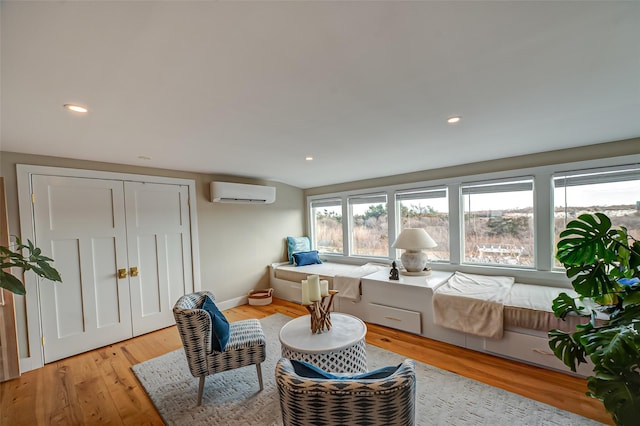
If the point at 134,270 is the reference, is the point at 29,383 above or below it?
below

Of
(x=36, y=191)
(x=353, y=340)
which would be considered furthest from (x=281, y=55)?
(x=36, y=191)

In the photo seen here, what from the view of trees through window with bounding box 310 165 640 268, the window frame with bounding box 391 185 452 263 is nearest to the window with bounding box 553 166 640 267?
the view of trees through window with bounding box 310 165 640 268

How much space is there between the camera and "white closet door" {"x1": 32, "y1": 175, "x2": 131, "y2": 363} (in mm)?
2695

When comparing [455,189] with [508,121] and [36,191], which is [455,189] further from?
[36,191]

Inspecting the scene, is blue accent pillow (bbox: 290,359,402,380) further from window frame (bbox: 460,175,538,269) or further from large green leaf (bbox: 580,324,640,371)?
window frame (bbox: 460,175,538,269)

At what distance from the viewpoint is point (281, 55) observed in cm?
128

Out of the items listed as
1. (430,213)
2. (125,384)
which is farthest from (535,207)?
(125,384)

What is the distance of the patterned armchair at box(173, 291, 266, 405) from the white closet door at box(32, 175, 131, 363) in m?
1.69

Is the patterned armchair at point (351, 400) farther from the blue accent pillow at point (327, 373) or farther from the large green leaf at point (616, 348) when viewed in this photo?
the large green leaf at point (616, 348)

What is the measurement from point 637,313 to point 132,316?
4.48 metres

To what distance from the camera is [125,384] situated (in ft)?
7.53

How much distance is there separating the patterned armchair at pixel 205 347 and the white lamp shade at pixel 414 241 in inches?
86.2

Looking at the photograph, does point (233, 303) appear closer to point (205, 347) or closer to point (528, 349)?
point (205, 347)

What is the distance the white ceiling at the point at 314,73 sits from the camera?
1.03 meters
